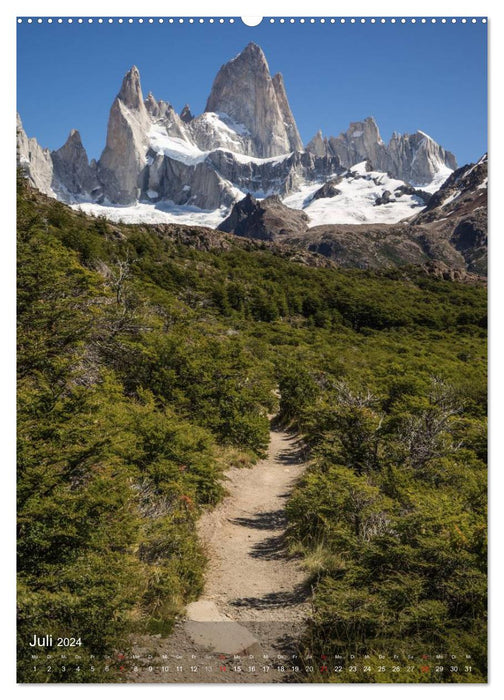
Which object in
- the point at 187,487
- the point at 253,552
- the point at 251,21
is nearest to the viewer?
the point at 251,21

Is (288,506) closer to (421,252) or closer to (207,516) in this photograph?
(207,516)

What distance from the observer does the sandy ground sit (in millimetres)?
Result: 4555

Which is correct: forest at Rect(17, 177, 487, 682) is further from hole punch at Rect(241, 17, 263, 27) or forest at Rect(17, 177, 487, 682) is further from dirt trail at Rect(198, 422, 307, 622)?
hole punch at Rect(241, 17, 263, 27)

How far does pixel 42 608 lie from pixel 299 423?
1724 cm

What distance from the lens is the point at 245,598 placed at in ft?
24.0

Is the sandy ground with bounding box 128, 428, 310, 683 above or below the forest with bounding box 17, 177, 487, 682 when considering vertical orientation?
below

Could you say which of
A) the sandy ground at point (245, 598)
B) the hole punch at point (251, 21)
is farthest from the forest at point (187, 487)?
the hole punch at point (251, 21)

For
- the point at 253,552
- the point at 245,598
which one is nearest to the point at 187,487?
the point at 253,552

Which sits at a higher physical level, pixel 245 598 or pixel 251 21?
pixel 251 21

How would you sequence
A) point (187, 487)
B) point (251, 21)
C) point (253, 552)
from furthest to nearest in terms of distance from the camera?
point (187, 487) < point (253, 552) < point (251, 21)

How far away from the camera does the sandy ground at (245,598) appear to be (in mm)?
4555

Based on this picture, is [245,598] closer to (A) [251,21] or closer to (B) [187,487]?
(B) [187,487]

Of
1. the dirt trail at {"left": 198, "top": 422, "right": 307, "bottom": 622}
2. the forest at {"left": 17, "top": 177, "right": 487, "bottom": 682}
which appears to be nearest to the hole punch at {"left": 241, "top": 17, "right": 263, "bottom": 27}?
the forest at {"left": 17, "top": 177, "right": 487, "bottom": 682}

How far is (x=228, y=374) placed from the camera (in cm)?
1630
